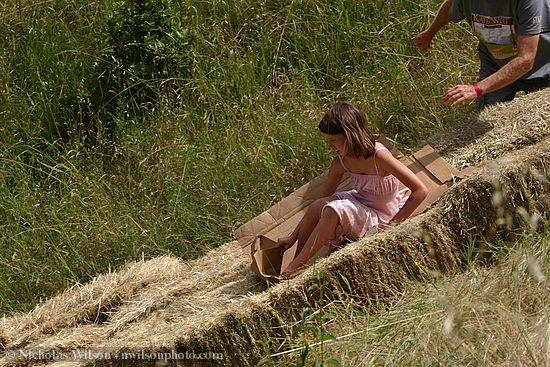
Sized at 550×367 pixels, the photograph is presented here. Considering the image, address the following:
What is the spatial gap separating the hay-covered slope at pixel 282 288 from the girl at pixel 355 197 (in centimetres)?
25

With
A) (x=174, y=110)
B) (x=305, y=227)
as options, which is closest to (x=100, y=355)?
(x=305, y=227)

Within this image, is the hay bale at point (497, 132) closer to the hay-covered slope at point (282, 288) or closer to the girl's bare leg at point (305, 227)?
the hay-covered slope at point (282, 288)

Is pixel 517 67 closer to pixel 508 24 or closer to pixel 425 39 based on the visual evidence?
pixel 508 24

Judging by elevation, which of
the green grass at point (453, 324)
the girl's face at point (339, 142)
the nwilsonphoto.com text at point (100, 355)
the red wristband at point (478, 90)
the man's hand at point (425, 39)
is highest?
the man's hand at point (425, 39)

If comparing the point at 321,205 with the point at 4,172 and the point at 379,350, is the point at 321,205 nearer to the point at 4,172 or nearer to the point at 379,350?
the point at 379,350

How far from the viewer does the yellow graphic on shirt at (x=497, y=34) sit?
6688mm

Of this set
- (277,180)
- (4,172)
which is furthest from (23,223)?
(277,180)

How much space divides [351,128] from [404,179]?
42 cm

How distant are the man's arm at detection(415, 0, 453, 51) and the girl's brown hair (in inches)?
59.8

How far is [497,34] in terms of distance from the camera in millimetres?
6762

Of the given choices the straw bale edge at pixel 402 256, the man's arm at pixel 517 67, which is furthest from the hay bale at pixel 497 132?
the straw bale edge at pixel 402 256

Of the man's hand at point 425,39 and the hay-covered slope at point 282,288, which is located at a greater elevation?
the man's hand at point 425,39

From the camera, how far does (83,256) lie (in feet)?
24.8

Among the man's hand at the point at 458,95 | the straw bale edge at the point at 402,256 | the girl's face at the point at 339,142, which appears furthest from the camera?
the man's hand at the point at 458,95
